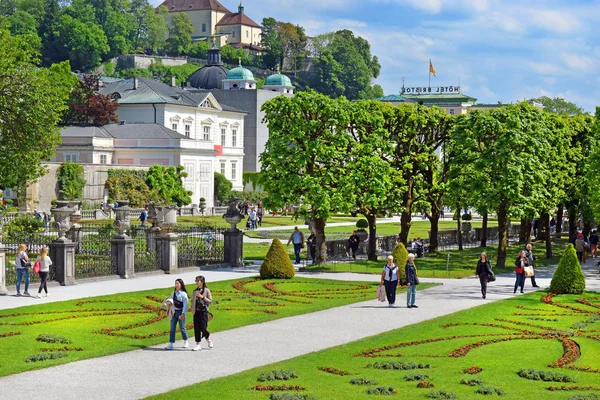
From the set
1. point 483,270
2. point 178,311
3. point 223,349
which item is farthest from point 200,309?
point 483,270

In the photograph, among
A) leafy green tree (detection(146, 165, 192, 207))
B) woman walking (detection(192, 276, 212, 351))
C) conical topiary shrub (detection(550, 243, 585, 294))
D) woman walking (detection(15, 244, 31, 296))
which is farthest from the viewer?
leafy green tree (detection(146, 165, 192, 207))

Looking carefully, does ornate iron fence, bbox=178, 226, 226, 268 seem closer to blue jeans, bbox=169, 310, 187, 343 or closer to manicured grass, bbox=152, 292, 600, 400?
manicured grass, bbox=152, 292, 600, 400

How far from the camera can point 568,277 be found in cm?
3372

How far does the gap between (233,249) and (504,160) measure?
1116cm

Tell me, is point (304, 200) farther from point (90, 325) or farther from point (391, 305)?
point (90, 325)

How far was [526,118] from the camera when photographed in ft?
145

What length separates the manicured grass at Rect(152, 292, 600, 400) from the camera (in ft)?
60.8

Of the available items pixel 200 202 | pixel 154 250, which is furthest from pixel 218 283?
pixel 200 202

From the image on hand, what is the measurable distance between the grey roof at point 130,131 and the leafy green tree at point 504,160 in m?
51.1

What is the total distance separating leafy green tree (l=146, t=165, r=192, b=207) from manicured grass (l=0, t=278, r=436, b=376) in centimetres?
4754

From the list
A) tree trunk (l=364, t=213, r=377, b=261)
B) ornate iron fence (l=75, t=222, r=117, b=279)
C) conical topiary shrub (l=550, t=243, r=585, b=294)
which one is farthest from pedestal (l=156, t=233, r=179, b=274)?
conical topiary shrub (l=550, t=243, r=585, b=294)

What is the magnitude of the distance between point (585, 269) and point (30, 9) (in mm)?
147831

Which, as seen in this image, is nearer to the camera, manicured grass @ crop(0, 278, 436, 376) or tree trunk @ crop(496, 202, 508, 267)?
manicured grass @ crop(0, 278, 436, 376)

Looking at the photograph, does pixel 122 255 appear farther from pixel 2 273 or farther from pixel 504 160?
pixel 504 160
